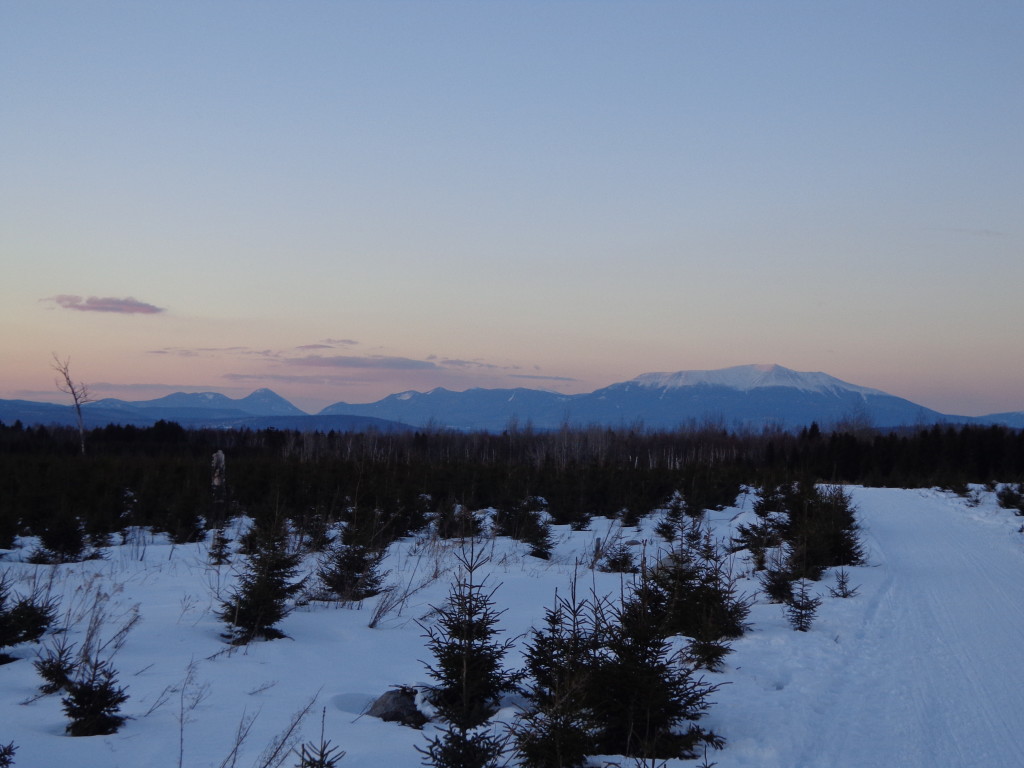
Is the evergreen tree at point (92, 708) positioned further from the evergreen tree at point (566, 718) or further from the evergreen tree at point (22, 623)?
the evergreen tree at point (566, 718)

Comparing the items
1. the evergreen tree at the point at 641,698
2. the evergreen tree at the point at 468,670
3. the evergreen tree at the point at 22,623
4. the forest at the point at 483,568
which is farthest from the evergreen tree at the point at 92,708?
the evergreen tree at the point at 641,698

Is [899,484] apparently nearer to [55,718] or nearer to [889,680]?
[889,680]

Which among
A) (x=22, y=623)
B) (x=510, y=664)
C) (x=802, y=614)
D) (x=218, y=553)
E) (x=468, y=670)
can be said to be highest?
(x=468, y=670)

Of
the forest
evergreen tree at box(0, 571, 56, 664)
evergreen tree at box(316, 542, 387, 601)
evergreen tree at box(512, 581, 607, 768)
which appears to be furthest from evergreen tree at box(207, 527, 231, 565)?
evergreen tree at box(512, 581, 607, 768)

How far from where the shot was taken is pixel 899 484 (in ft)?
169

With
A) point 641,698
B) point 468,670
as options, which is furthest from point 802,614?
point 468,670

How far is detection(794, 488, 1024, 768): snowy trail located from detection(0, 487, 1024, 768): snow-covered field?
0.9 inches

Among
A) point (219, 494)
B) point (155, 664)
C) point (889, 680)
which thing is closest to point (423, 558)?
point (219, 494)

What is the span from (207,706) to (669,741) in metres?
3.50

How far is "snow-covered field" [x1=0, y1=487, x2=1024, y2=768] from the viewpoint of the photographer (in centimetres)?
497

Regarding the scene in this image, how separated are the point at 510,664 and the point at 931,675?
4041 millimetres

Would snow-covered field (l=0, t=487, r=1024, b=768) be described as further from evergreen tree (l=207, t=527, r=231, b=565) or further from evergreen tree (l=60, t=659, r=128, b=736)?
evergreen tree (l=207, t=527, r=231, b=565)

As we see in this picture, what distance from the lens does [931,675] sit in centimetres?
688

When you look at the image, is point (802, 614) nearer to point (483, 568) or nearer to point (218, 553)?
point (483, 568)
